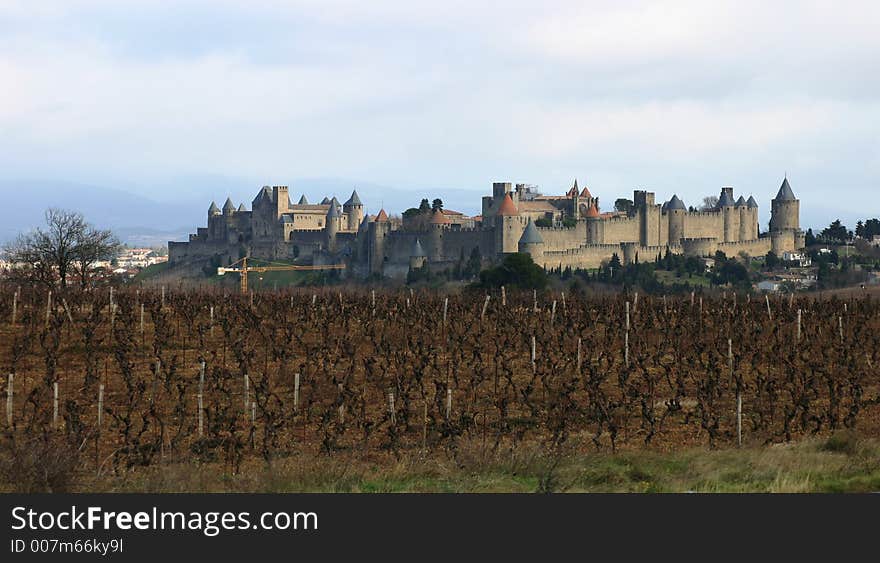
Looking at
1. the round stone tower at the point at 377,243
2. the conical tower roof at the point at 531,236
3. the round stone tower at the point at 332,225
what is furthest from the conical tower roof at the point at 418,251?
the round stone tower at the point at 332,225

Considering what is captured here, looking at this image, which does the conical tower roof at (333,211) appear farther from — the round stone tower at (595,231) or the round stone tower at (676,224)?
the round stone tower at (676,224)

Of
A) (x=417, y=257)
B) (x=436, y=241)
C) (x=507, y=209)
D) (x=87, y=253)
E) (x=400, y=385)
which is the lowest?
(x=400, y=385)

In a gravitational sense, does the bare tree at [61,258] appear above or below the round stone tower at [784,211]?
below

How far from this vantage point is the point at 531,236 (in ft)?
259

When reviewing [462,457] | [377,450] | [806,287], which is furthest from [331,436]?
[806,287]

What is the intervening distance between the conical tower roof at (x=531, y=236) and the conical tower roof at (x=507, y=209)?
2359 mm

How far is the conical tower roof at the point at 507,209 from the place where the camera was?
82025 millimetres

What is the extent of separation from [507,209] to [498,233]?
164 cm

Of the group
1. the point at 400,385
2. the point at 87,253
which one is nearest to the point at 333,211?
the point at 87,253

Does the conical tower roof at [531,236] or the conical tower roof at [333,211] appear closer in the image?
the conical tower roof at [531,236]

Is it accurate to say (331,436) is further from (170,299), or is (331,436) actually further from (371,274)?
(371,274)

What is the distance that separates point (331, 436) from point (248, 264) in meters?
84.2

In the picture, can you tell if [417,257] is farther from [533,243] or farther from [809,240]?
[809,240]

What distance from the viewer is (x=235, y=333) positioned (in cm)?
2152
